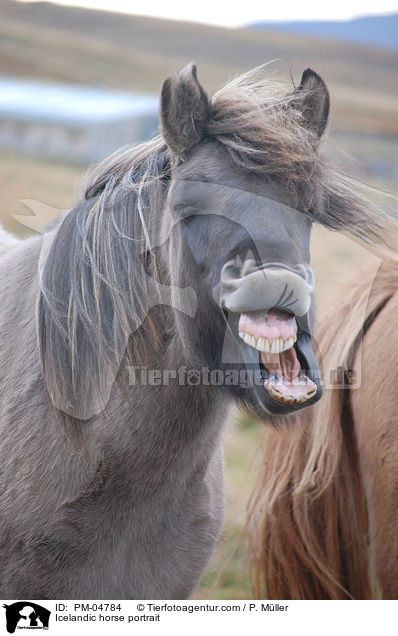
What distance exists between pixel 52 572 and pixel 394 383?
875mm

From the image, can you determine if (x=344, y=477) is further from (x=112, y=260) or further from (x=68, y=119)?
(x=68, y=119)

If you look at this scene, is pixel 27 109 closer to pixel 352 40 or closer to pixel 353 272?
pixel 352 40

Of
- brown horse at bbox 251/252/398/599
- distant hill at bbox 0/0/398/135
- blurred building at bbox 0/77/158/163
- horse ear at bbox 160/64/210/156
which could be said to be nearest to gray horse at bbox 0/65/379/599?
horse ear at bbox 160/64/210/156

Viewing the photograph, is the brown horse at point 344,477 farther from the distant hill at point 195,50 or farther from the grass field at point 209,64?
the distant hill at point 195,50

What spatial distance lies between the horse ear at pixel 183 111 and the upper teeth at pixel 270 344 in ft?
1.21

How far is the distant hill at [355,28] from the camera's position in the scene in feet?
6.51

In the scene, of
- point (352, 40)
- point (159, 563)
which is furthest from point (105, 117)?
point (159, 563)

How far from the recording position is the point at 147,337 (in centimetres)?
114

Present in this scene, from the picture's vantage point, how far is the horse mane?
111cm

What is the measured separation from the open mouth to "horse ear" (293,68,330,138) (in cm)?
39

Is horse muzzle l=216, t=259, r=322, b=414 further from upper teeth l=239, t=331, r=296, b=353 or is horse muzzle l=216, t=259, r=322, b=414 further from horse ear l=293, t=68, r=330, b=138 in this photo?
horse ear l=293, t=68, r=330, b=138

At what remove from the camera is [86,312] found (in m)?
1.12
